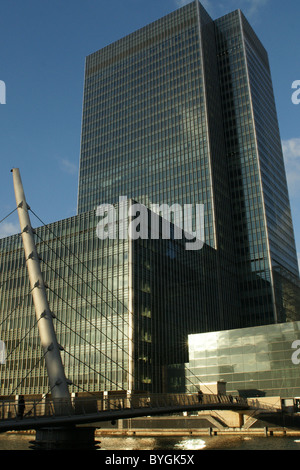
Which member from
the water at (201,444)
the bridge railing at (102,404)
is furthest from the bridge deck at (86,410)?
the water at (201,444)

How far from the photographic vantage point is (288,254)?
132 metres

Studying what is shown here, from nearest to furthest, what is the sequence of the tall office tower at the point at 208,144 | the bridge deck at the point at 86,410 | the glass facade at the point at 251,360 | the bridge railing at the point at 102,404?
the bridge deck at the point at 86,410, the bridge railing at the point at 102,404, the glass facade at the point at 251,360, the tall office tower at the point at 208,144

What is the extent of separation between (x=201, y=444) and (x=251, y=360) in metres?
23.6

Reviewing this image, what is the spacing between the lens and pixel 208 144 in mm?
123688

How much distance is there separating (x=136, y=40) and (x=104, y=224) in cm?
9639

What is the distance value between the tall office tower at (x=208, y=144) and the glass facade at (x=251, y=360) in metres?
29.4

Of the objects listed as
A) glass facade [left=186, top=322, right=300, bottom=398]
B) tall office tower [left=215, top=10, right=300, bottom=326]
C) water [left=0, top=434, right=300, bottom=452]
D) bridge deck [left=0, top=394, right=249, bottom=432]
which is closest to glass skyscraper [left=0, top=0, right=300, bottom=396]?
tall office tower [left=215, top=10, right=300, bottom=326]

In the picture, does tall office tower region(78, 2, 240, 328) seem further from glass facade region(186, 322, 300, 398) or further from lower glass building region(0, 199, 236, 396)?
glass facade region(186, 322, 300, 398)

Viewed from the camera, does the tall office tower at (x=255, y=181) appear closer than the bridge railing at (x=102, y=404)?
No

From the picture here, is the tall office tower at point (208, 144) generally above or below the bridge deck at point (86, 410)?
above

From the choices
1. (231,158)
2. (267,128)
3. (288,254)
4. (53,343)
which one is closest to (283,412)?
(53,343)

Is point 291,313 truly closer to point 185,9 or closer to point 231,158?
point 231,158

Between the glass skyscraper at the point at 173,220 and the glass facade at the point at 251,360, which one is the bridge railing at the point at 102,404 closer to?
the glass facade at the point at 251,360

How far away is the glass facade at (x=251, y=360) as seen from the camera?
65312 millimetres
